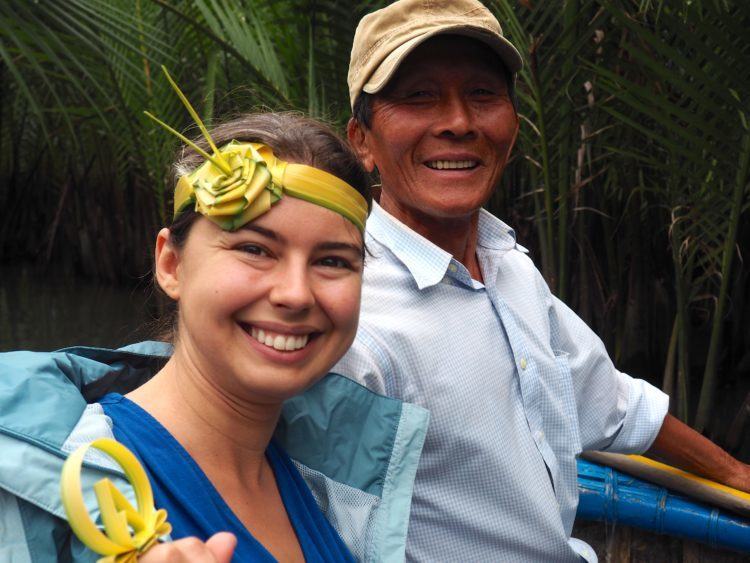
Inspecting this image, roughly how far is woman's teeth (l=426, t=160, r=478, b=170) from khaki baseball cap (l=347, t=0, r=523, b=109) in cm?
16

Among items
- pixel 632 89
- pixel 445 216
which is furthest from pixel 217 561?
pixel 632 89

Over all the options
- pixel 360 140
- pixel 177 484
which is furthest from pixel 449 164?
pixel 177 484

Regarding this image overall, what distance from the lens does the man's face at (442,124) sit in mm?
1716

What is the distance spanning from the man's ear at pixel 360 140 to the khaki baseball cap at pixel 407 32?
6 centimetres

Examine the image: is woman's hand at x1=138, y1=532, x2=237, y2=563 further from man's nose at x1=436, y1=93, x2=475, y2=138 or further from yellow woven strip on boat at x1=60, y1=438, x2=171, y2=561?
man's nose at x1=436, y1=93, x2=475, y2=138

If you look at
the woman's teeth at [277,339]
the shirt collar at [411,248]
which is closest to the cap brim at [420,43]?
the shirt collar at [411,248]

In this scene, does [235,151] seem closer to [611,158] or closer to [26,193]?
[611,158]

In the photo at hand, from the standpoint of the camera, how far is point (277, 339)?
3.82 ft

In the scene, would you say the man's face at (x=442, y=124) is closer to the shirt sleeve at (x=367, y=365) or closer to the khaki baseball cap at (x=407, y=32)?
the khaki baseball cap at (x=407, y=32)

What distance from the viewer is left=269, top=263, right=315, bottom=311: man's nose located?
3.80 ft

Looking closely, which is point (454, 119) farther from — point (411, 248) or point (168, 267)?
point (168, 267)

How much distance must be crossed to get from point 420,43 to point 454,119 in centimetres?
14

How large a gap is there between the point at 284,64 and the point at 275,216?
8.17 ft

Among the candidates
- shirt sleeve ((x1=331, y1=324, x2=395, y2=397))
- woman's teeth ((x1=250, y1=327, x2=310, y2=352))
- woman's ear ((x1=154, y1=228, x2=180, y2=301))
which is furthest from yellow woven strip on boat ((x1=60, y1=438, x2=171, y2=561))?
shirt sleeve ((x1=331, y1=324, x2=395, y2=397))
